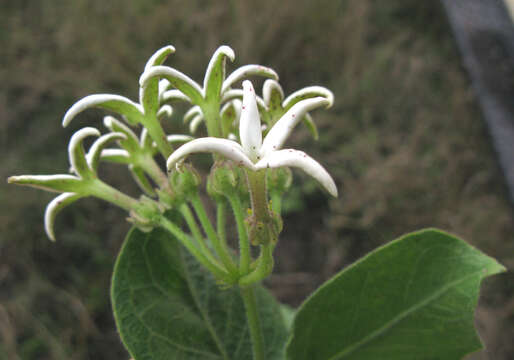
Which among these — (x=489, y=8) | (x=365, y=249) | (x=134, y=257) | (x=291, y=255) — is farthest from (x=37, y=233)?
(x=489, y=8)

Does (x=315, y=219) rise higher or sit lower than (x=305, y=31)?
lower

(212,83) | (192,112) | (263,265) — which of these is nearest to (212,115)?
(212,83)

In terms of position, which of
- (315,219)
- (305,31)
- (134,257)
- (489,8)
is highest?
(305,31)

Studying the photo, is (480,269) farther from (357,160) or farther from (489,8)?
(489,8)

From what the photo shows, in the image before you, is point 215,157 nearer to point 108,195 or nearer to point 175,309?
point 108,195

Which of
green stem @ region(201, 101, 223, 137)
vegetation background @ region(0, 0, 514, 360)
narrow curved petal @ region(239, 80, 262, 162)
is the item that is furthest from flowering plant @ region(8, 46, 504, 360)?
vegetation background @ region(0, 0, 514, 360)

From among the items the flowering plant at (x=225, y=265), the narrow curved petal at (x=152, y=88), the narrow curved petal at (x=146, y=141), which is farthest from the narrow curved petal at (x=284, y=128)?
the narrow curved petal at (x=146, y=141)
